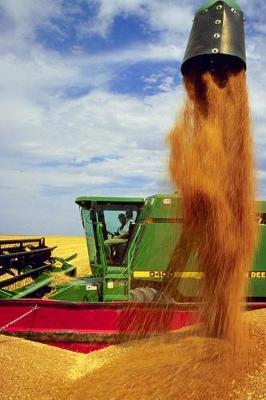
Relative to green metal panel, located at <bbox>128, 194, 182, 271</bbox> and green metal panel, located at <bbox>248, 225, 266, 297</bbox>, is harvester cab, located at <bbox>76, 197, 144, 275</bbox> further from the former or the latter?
green metal panel, located at <bbox>248, 225, 266, 297</bbox>

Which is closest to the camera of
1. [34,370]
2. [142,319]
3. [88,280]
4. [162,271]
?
[34,370]

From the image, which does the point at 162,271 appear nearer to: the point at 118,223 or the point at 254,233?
the point at 118,223

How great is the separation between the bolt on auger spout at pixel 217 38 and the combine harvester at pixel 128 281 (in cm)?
1

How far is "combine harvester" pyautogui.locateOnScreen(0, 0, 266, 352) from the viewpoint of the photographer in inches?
209

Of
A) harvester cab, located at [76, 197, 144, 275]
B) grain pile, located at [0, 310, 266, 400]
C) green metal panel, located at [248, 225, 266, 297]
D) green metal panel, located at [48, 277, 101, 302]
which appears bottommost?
grain pile, located at [0, 310, 266, 400]

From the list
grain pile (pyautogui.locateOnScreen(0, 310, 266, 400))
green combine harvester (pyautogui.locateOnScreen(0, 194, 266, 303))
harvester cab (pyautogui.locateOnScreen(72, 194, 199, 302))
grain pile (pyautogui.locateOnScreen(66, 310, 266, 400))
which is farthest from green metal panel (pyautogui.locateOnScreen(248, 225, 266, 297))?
grain pile (pyautogui.locateOnScreen(66, 310, 266, 400))

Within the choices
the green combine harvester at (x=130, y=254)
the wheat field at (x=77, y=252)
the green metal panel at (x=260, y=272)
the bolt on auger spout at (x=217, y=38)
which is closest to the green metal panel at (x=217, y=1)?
the bolt on auger spout at (x=217, y=38)

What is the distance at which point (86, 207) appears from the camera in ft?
23.2

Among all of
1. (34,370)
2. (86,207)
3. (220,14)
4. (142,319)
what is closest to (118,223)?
(86,207)

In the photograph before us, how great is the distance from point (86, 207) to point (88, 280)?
1.20 meters

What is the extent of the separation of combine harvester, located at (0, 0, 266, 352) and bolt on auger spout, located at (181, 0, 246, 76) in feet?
0.04

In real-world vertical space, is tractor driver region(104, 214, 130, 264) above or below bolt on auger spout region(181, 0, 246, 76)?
below

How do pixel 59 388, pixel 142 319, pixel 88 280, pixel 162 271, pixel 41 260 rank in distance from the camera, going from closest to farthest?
pixel 59 388
pixel 142 319
pixel 162 271
pixel 88 280
pixel 41 260

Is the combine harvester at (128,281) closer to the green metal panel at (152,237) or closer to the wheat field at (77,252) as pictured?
the green metal panel at (152,237)
